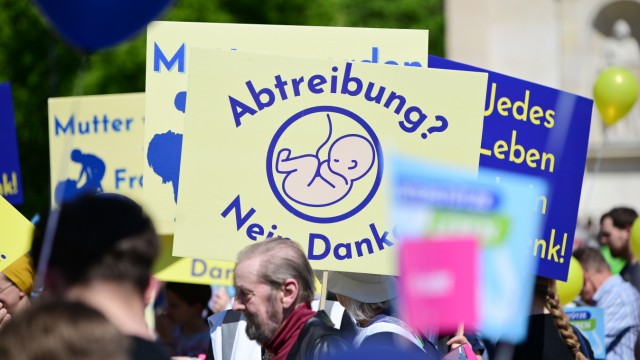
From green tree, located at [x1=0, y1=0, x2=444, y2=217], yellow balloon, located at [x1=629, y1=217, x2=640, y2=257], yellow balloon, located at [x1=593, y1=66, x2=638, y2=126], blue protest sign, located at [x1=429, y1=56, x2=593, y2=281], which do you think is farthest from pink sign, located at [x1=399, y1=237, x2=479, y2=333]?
green tree, located at [x1=0, y1=0, x2=444, y2=217]

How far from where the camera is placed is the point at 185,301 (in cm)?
740

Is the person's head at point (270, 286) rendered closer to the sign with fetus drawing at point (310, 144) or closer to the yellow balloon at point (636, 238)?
the sign with fetus drawing at point (310, 144)

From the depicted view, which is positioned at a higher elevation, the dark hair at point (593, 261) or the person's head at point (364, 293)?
the person's head at point (364, 293)

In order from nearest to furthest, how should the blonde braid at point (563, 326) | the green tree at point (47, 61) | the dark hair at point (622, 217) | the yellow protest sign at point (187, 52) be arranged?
1. the blonde braid at point (563, 326)
2. the yellow protest sign at point (187, 52)
3. the dark hair at point (622, 217)
4. the green tree at point (47, 61)

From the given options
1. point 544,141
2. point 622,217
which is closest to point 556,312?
point 544,141

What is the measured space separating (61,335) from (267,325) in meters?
1.93

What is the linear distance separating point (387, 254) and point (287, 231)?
0.38m

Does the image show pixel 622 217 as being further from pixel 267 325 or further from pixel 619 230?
pixel 267 325

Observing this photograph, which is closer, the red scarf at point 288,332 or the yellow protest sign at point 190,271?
the red scarf at point 288,332

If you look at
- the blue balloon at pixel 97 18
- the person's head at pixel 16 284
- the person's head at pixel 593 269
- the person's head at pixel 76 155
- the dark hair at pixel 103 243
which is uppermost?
the blue balloon at pixel 97 18

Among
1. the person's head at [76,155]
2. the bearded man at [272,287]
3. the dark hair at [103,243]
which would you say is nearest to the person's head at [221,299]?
the person's head at [76,155]

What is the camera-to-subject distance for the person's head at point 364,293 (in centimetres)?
473

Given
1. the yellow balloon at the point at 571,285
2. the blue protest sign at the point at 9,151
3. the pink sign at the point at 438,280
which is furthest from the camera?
the yellow balloon at the point at 571,285

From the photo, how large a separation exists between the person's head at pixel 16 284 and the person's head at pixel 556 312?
2032 mm
